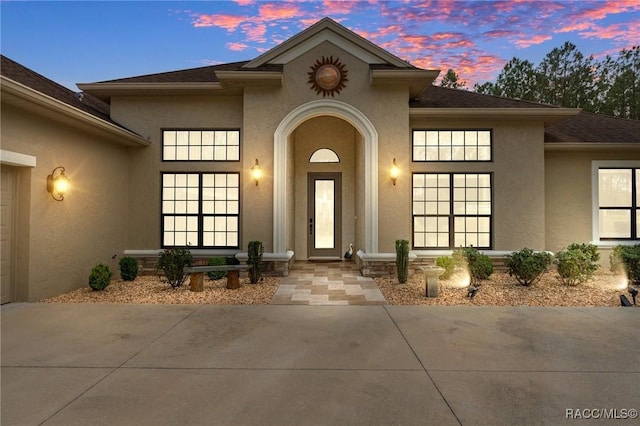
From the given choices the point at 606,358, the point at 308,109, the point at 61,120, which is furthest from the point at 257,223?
the point at 606,358

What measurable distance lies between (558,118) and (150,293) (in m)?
10.7

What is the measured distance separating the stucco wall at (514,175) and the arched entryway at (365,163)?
1.40 metres

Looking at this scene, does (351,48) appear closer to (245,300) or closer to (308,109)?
(308,109)

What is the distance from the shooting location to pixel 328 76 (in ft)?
28.3

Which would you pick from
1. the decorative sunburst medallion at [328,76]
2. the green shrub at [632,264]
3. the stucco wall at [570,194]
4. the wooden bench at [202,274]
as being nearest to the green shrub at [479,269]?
the green shrub at [632,264]

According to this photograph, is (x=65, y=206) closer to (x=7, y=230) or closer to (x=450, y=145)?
(x=7, y=230)

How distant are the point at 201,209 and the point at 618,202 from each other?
1159 cm

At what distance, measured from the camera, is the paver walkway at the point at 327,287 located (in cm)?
646

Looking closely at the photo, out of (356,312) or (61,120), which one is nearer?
(356,312)

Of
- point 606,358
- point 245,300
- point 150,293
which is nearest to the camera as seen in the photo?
point 606,358

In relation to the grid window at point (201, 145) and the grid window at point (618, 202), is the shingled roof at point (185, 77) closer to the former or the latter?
the grid window at point (201, 145)

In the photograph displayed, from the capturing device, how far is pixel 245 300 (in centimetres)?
648

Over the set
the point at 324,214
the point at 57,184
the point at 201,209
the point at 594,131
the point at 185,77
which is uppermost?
the point at 185,77

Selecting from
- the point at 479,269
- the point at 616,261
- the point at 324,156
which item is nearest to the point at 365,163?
the point at 324,156
